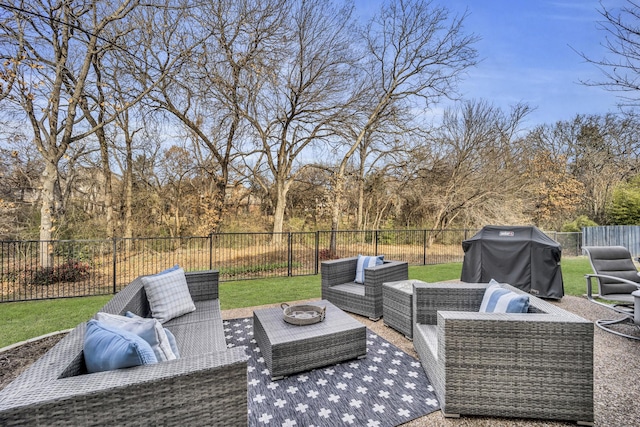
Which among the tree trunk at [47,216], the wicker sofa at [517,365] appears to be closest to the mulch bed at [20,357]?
the wicker sofa at [517,365]

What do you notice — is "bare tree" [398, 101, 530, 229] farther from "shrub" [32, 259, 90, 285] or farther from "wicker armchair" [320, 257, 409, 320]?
"shrub" [32, 259, 90, 285]

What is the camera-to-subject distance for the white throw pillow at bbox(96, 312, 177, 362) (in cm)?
165

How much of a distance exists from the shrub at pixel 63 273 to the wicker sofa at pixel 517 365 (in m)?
7.37

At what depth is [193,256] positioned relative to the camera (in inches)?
303

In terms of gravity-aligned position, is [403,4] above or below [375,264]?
above

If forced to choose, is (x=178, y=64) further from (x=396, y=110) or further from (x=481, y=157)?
(x=481, y=157)

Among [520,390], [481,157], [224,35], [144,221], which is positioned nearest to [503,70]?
[481,157]

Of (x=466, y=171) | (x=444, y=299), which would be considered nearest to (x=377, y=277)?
(x=444, y=299)

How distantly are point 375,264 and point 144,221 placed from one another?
988cm

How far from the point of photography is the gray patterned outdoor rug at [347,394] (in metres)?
2.04

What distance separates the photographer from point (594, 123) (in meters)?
15.9

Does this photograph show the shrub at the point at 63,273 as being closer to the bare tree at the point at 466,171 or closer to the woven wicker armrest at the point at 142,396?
the woven wicker armrest at the point at 142,396

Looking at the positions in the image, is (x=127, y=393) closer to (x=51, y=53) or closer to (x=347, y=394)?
(x=347, y=394)

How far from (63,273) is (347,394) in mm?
6997
